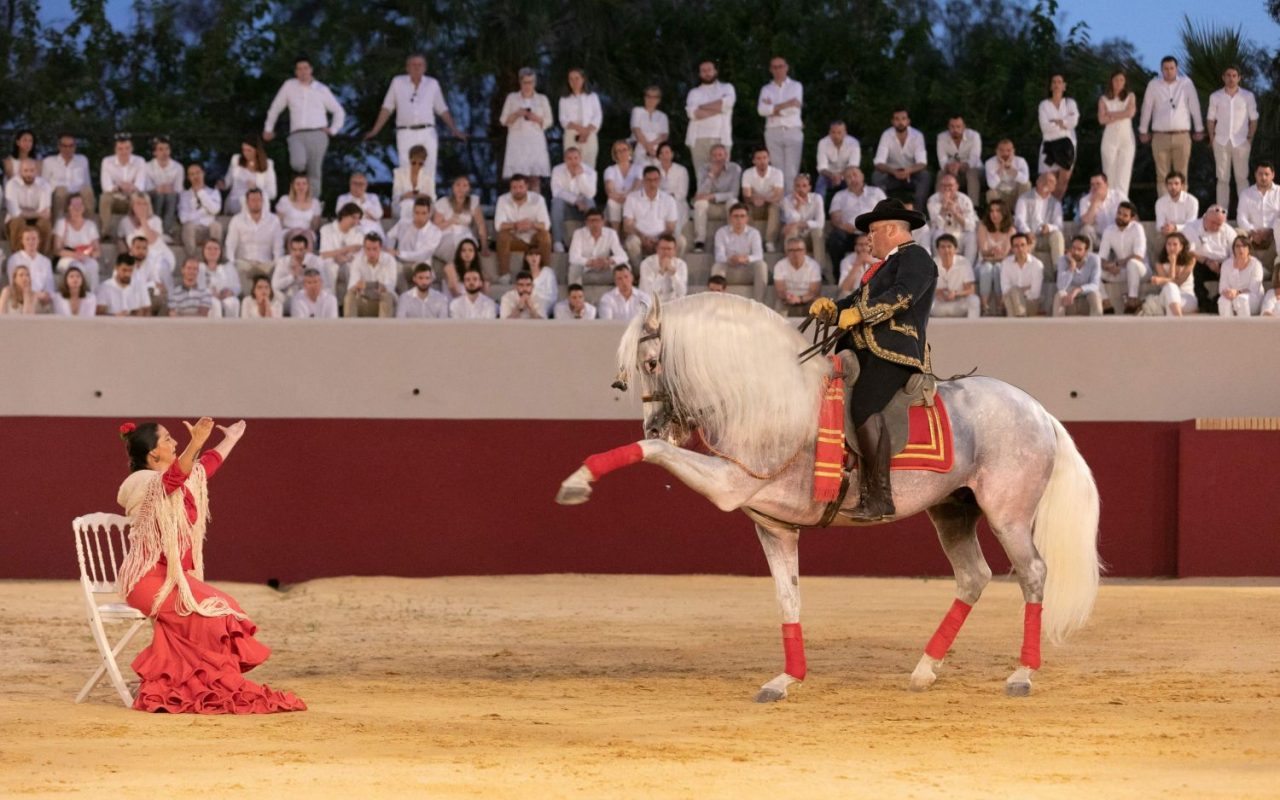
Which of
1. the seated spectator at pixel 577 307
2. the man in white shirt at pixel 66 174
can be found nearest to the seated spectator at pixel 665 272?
the seated spectator at pixel 577 307

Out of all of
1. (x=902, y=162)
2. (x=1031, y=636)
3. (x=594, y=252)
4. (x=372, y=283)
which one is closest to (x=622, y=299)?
(x=594, y=252)

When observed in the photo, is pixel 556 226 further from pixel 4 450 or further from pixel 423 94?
pixel 4 450

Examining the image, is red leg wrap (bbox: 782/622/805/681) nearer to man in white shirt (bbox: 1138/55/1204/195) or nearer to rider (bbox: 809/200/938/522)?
rider (bbox: 809/200/938/522)

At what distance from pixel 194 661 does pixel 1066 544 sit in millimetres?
4086

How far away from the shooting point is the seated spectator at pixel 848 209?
15.1 metres

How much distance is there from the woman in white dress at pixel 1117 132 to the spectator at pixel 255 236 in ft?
24.4

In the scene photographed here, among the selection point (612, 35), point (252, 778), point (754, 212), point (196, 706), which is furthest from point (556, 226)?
point (252, 778)

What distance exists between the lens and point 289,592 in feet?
42.4

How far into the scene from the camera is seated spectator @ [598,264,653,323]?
45.5 ft

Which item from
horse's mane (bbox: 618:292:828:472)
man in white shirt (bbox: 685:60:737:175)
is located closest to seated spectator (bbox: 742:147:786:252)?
man in white shirt (bbox: 685:60:737:175)

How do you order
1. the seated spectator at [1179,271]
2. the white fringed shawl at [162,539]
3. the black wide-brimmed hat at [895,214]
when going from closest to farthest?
the white fringed shawl at [162,539] → the black wide-brimmed hat at [895,214] → the seated spectator at [1179,271]

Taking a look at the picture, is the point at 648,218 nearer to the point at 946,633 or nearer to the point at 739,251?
the point at 739,251

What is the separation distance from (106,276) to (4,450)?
252cm

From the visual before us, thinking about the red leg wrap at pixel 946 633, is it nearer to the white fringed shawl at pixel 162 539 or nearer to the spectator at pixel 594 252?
the white fringed shawl at pixel 162 539
